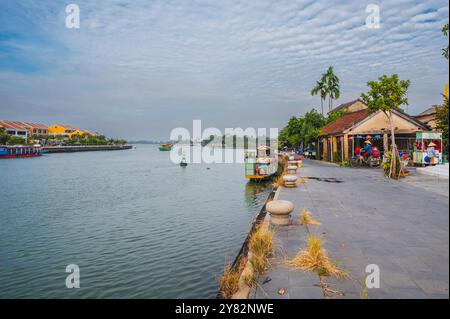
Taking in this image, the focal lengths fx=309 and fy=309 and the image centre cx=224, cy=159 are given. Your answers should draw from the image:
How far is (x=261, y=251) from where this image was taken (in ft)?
21.8


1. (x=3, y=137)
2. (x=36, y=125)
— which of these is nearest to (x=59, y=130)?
(x=36, y=125)

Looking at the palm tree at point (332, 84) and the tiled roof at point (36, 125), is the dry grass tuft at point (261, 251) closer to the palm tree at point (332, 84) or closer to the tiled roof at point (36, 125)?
the palm tree at point (332, 84)

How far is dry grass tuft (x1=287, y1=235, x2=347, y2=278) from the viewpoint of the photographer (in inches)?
222

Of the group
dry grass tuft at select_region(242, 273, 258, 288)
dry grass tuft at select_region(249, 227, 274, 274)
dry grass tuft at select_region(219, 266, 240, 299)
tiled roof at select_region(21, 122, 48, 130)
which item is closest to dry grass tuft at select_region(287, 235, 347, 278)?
dry grass tuft at select_region(249, 227, 274, 274)

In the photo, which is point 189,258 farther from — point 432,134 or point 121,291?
point 432,134

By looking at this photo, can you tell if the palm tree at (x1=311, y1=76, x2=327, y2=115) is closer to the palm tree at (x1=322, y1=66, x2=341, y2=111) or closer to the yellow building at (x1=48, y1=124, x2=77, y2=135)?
the palm tree at (x1=322, y1=66, x2=341, y2=111)

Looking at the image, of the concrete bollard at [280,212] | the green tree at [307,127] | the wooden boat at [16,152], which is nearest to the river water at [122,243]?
the concrete bollard at [280,212]

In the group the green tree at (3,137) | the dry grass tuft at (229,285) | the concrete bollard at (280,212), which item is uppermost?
the green tree at (3,137)

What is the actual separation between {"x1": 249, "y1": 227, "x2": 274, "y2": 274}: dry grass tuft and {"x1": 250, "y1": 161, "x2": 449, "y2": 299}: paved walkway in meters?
0.20

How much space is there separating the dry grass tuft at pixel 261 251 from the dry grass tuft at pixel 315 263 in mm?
558

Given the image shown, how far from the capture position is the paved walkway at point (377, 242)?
192 inches

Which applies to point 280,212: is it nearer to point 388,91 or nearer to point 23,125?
point 388,91

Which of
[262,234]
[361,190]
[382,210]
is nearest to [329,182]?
[361,190]

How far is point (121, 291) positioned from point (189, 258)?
9.24ft
